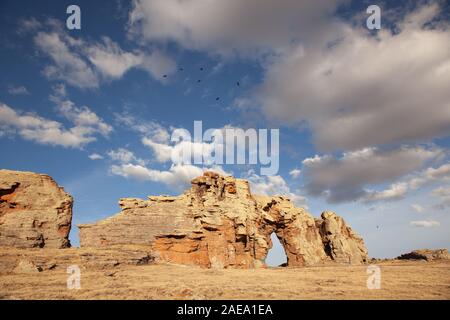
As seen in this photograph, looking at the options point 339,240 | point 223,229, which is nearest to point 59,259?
point 223,229

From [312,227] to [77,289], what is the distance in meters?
48.9

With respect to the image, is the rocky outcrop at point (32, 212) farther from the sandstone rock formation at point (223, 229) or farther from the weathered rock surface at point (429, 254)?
the weathered rock surface at point (429, 254)

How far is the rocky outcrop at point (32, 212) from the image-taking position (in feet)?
109

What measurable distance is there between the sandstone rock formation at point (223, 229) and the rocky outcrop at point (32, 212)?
4282 mm

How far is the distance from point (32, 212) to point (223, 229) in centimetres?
2469

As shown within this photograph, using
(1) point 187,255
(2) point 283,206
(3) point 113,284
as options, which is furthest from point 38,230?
(2) point 283,206

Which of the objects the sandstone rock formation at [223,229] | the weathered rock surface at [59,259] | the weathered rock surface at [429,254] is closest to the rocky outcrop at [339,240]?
the sandstone rock formation at [223,229]

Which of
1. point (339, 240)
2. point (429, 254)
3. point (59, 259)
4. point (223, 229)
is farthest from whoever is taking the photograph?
point (429, 254)

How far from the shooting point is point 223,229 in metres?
45.7

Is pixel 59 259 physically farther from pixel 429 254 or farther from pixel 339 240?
pixel 429 254
